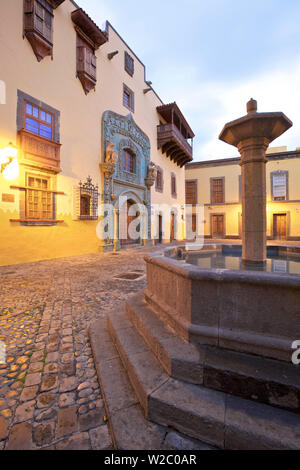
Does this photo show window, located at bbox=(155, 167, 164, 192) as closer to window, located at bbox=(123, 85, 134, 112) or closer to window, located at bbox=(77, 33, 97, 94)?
window, located at bbox=(123, 85, 134, 112)

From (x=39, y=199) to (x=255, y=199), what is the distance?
748cm

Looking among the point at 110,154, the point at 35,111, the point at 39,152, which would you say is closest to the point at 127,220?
the point at 110,154

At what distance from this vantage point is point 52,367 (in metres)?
2.05

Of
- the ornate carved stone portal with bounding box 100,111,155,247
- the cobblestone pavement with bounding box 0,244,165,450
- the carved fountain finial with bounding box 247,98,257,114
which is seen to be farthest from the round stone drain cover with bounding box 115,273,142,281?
the ornate carved stone portal with bounding box 100,111,155,247

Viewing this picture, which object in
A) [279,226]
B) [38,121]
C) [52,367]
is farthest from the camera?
[279,226]

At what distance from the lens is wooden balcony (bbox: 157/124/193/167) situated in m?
15.8

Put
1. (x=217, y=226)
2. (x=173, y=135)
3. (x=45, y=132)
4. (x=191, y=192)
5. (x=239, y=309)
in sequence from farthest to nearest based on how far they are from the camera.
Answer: (x=191, y=192), (x=217, y=226), (x=173, y=135), (x=45, y=132), (x=239, y=309)

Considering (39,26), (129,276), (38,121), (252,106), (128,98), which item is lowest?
(129,276)

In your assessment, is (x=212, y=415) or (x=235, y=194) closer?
(x=212, y=415)

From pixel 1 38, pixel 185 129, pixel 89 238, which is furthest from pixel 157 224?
pixel 1 38

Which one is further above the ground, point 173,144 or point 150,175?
point 173,144

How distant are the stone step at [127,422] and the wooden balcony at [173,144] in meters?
16.5

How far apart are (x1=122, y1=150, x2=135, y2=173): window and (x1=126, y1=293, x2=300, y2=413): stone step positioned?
39.9ft

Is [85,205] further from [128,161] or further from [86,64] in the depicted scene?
[86,64]
